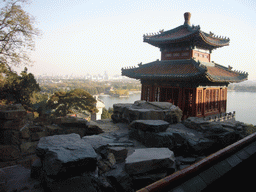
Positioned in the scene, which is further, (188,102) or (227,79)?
(227,79)

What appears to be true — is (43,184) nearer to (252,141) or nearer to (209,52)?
(252,141)

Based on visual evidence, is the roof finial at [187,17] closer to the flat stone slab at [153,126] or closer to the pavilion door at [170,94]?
the pavilion door at [170,94]

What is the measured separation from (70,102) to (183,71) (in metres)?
11.9

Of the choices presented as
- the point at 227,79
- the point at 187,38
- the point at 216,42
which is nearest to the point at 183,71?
the point at 187,38

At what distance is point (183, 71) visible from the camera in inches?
470

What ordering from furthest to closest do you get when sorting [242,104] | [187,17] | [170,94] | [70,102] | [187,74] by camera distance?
[242,104]
[70,102]
[187,17]
[170,94]
[187,74]

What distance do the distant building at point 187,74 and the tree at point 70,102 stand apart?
589cm

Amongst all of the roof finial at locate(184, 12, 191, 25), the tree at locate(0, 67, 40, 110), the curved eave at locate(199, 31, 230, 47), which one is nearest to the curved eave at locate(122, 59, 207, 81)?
the curved eave at locate(199, 31, 230, 47)

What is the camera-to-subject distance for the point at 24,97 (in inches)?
510

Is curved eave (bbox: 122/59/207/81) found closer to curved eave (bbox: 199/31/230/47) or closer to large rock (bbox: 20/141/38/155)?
curved eave (bbox: 199/31/230/47)

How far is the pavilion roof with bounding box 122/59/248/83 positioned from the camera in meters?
11.1

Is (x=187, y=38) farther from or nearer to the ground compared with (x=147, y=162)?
farther from the ground

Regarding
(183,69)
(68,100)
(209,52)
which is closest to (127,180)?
(183,69)

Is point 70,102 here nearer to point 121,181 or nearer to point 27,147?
point 27,147
